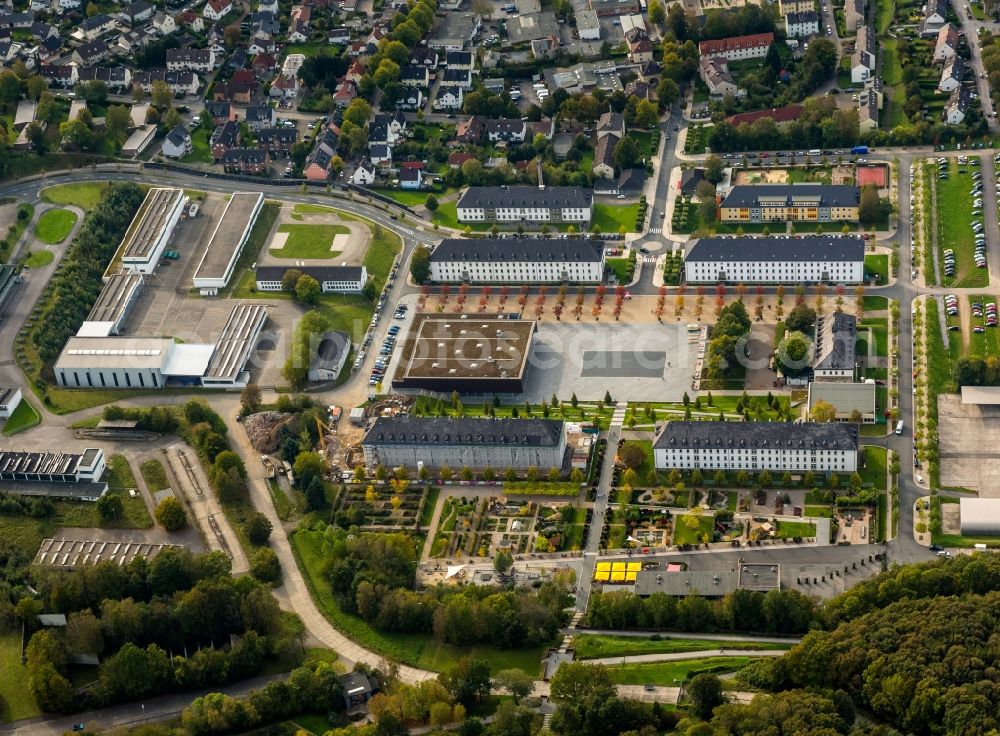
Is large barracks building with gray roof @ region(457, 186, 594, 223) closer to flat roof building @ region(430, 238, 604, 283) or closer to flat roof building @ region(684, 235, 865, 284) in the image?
flat roof building @ region(430, 238, 604, 283)

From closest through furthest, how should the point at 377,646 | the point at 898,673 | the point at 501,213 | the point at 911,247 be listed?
the point at 898,673
the point at 377,646
the point at 911,247
the point at 501,213

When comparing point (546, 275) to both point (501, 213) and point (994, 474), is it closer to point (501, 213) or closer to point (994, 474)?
point (501, 213)

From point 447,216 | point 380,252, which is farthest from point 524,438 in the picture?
point 447,216

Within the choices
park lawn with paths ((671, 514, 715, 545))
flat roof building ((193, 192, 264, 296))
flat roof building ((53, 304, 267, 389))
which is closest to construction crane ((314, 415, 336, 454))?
flat roof building ((53, 304, 267, 389))

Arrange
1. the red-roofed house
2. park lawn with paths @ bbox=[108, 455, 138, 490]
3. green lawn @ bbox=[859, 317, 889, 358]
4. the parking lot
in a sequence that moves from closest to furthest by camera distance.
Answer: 1. the parking lot
2. park lawn with paths @ bbox=[108, 455, 138, 490]
3. green lawn @ bbox=[859, 317, 889, 358]
4. the red-roofed house

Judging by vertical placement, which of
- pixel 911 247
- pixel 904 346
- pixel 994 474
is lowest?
pixel 994 474

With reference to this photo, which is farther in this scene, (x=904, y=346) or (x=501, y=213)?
(x=501, y=213)

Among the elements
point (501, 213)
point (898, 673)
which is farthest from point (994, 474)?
point (501, 213)
